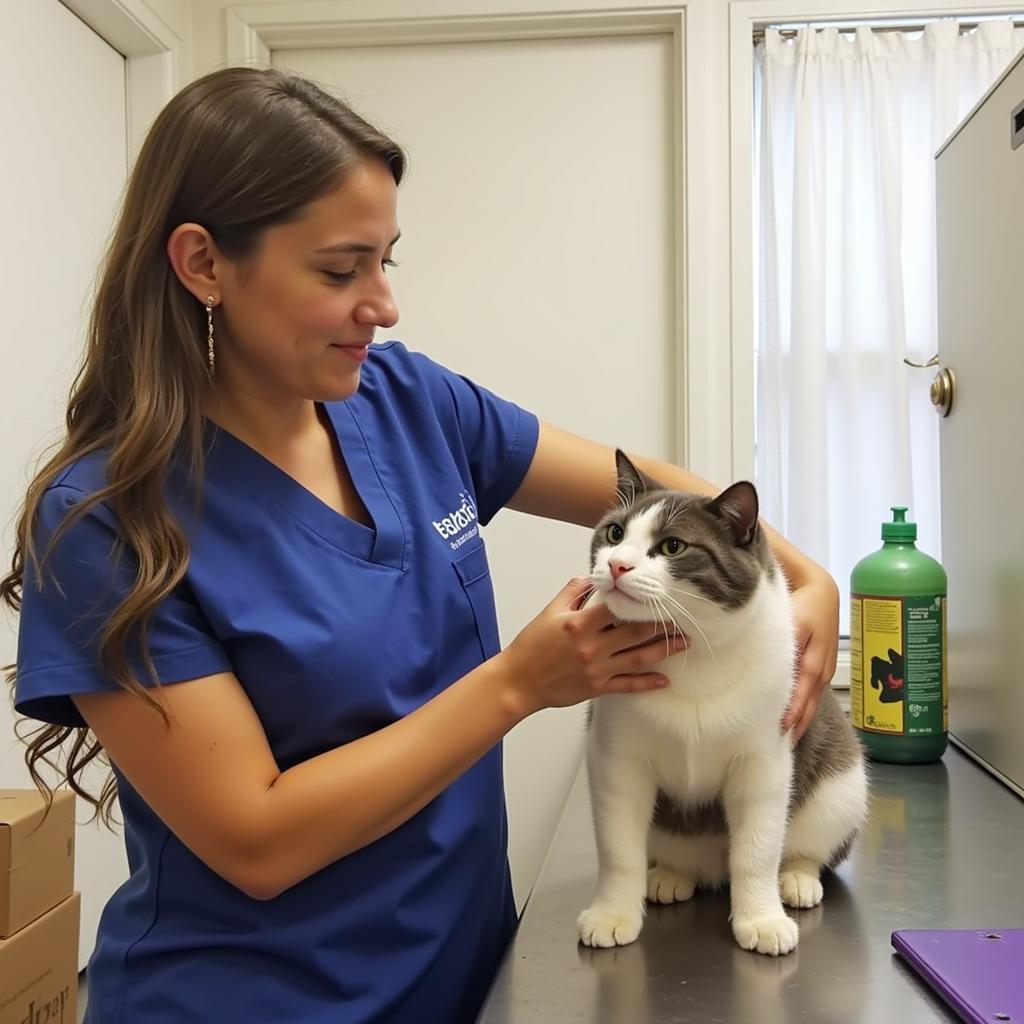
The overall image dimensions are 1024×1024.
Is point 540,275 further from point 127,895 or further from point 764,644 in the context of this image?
point 127,895

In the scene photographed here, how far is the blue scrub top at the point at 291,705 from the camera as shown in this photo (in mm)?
865

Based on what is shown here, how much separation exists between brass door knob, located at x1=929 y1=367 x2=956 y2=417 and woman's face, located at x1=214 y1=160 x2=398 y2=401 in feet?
3.42

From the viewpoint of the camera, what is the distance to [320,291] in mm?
913

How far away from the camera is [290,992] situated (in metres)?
0.90

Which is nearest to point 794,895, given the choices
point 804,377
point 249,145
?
point 249,145

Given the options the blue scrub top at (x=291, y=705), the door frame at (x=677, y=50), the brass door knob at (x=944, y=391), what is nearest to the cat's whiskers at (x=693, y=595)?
the blue scrub top at (x=291, y=705)

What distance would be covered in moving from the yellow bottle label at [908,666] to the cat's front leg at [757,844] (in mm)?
634

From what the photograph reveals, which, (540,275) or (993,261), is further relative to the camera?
(540,275)

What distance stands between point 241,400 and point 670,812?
1.88ft

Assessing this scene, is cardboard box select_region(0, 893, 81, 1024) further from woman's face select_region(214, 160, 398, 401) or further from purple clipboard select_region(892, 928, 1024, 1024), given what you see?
purple clipboard select_region(892, 928, 1024, 1024)

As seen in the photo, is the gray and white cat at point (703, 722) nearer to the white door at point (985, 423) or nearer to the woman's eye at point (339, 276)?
the woman's eye at point (339, 276)

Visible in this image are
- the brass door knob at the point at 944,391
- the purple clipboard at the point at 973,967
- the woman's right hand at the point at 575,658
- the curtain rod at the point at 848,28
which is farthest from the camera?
the curtain rod at the point at 848,28

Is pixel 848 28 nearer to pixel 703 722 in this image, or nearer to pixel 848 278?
pixel 848 278

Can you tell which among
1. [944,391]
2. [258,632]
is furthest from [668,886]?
[944,391]
